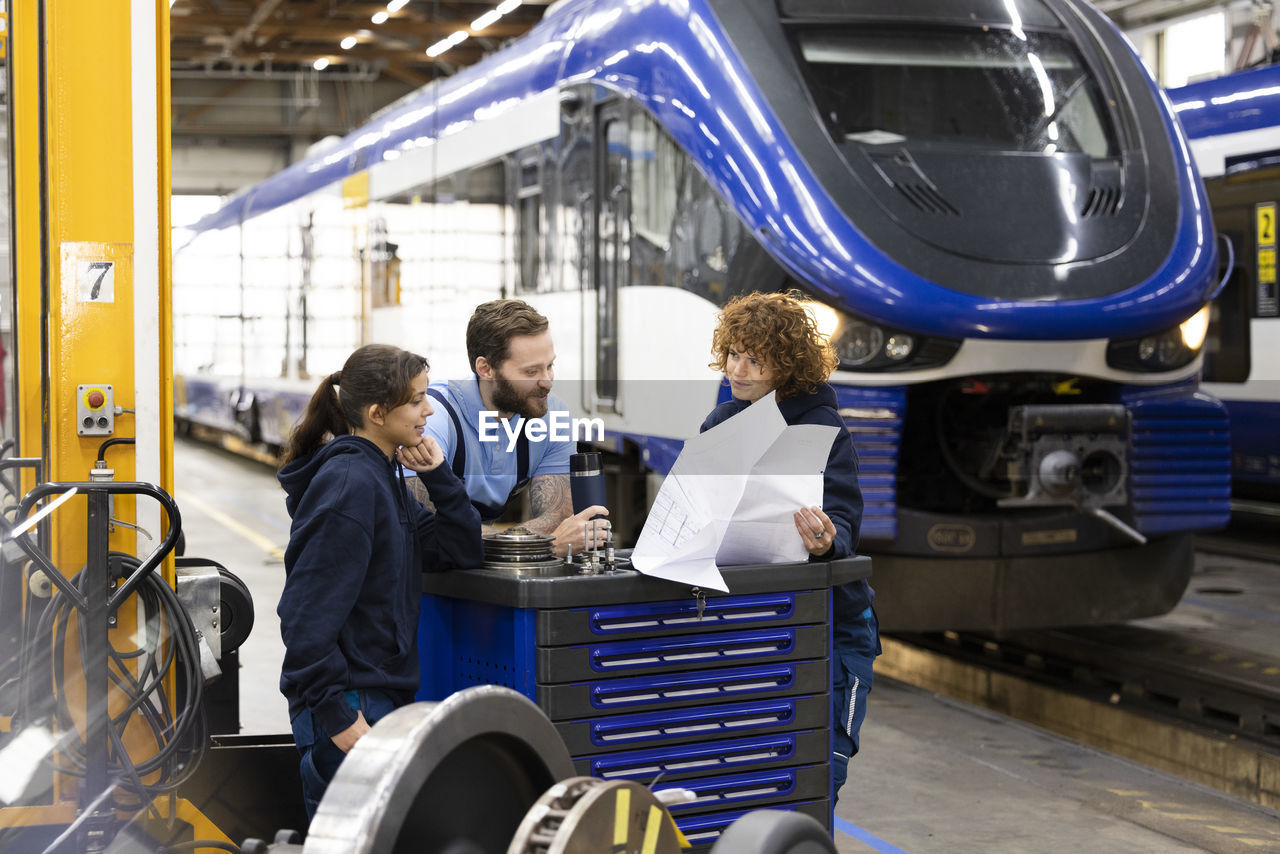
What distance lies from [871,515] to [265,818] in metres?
2.84

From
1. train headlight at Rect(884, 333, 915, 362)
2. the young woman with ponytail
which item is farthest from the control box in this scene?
train headlight at Rect(884, 333, 915, 362)

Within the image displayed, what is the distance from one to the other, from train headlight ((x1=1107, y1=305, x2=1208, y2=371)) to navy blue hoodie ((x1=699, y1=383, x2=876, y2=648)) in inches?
123

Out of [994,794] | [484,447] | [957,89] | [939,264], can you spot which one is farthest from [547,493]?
[957,89]

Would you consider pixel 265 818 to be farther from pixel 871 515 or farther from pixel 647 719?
pixel 871 515

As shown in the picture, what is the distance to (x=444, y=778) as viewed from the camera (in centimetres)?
230

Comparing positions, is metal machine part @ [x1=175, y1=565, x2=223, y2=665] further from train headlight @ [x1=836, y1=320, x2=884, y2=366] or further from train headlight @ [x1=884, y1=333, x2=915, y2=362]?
train headlight @ [x1=884, y1=333, x2=915, y2=362]

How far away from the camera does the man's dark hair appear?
355 centimetres

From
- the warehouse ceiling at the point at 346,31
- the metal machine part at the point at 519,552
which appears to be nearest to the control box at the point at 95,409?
the metal machine part at the point at 519,552

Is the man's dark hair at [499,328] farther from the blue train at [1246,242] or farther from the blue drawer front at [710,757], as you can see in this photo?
the blue train at [1246,242]

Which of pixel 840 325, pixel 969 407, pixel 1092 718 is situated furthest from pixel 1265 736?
pixel 840 325

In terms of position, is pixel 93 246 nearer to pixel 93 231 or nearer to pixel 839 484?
pixel 93 231

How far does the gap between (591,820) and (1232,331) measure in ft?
32.3

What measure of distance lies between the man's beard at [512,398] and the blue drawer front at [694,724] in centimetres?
90

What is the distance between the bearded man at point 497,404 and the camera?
354cm
